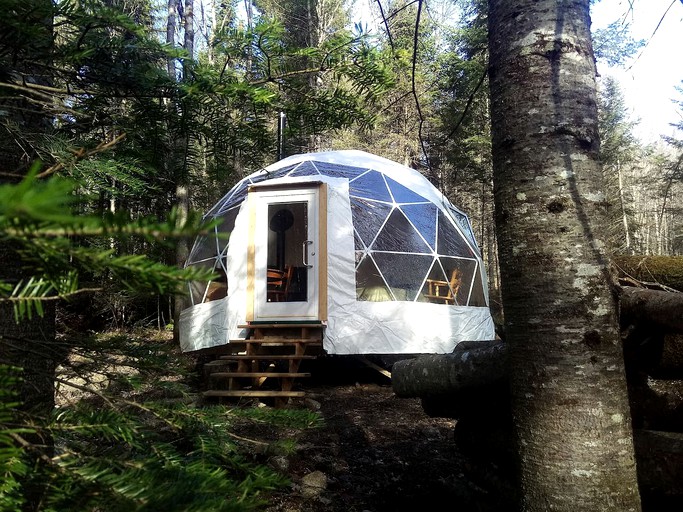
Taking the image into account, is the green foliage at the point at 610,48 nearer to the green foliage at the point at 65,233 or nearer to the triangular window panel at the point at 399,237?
the triangular window panel at the point at 399,237

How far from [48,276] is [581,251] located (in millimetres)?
1511

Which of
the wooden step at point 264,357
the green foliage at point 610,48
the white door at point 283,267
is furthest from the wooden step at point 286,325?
the green foliage at point 610,48

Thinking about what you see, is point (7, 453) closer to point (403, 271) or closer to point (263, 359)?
point (263, 359)

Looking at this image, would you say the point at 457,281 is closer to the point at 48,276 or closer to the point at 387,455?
the point at 387,455

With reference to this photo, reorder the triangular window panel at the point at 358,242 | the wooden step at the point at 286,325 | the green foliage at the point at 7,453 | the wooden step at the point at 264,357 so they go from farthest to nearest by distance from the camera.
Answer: the triangular window panel at the point at 358,242 → the wooden step at the point at 286,325 → the wooden step at the point at 264,357 → the green foliage at the point at 7,453

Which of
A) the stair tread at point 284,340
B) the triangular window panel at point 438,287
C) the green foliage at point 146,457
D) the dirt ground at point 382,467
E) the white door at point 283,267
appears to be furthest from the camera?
the triangular window panel at point 438,287

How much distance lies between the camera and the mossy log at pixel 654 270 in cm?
226

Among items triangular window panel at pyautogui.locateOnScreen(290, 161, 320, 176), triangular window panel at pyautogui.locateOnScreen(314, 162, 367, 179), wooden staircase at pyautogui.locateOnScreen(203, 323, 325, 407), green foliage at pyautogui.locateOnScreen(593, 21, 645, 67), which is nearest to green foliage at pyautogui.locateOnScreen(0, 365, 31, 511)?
wooden staircase at pyautogui.locateOnScreen(203, 323, 325, 407)

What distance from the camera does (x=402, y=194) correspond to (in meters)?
8.59

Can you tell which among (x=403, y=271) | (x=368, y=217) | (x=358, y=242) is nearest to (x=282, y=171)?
(x=368, y=217)

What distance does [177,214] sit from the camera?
52cm

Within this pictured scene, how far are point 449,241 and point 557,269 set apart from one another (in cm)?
727

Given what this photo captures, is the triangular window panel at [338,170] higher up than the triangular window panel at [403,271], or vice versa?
the triangular window panel at [338,170]

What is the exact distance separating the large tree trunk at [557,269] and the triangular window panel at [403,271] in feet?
19.2
